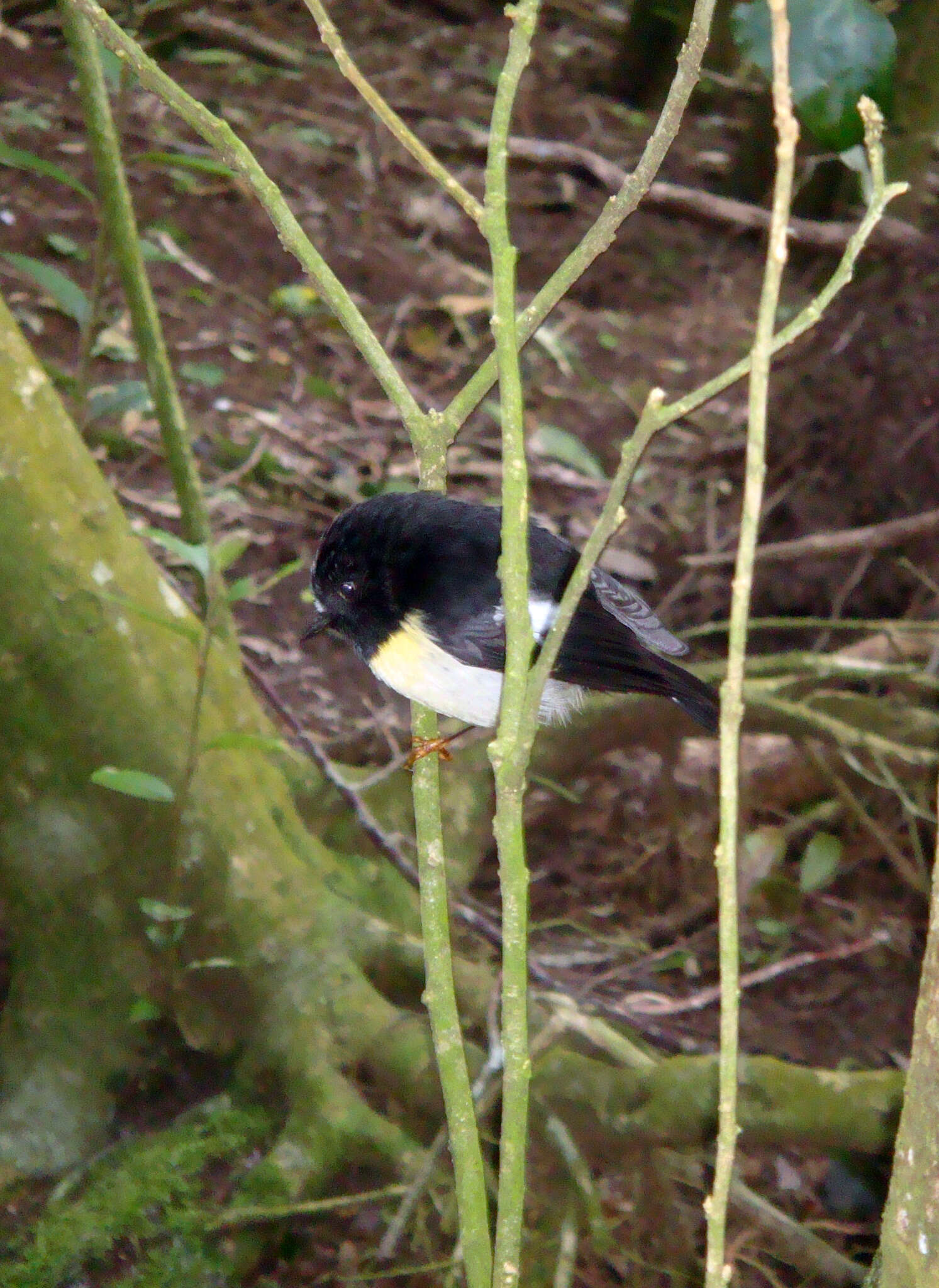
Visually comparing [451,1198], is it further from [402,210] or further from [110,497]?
[402,210]

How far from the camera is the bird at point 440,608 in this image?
7.82ft

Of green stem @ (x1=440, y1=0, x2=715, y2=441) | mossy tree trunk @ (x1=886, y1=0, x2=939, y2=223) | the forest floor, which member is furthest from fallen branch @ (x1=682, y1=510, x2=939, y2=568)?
green stem @ (x1=440, y1=0, x2=715, y2=441)

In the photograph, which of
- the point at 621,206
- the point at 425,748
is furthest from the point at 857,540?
the point at 621,206

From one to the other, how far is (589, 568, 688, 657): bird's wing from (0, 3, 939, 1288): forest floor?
64cm

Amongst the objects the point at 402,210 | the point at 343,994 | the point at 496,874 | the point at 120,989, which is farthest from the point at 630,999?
the point at 402,210

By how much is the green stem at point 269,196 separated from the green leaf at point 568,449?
3261 millimetres

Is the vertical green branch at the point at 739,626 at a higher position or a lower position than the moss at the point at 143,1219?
higher

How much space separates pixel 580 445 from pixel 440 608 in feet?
9.35

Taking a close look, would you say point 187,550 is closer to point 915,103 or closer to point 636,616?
point 636,616

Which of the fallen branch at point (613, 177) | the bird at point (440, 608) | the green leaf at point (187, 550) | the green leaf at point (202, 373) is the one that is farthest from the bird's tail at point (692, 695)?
the fallen branch at point (613, 177)

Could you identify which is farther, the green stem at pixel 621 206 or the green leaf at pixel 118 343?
the green leaf at pixel 118 343

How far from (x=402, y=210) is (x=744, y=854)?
3555 millimetres

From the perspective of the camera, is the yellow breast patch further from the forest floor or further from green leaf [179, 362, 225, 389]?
green leaf [179, 362, 225, 389]

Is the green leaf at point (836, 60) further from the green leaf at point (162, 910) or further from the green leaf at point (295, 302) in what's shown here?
the green leaf at point (295, 302)
